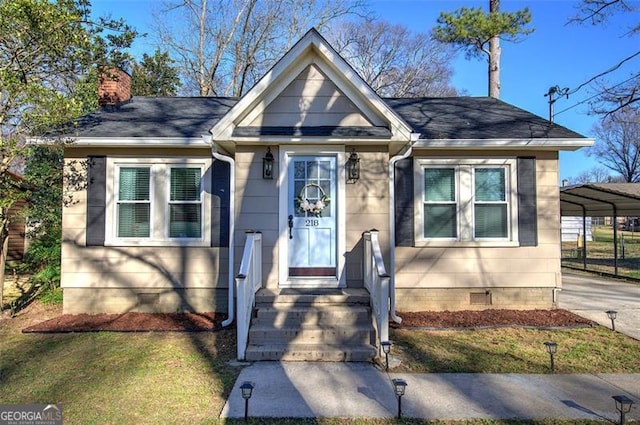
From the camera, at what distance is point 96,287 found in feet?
23.5

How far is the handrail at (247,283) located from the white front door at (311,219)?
1.95 ft

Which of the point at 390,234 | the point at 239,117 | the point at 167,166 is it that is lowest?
the point at 390,234

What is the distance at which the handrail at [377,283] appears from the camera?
16.9 ft

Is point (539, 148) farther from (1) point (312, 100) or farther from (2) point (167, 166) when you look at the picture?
(2) point (167, 166)

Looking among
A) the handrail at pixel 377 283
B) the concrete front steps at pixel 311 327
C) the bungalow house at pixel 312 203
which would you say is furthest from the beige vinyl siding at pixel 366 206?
the concrete front steps at pixel 311 327

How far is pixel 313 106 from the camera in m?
6.60

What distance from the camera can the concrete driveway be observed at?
669 cm

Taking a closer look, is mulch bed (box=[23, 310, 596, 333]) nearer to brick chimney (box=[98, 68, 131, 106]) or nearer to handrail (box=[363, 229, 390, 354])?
handrail (box=[363, 229, 390, 354])

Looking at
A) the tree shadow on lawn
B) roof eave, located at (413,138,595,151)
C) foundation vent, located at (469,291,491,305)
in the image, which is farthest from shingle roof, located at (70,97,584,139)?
the tree shadow on lawn

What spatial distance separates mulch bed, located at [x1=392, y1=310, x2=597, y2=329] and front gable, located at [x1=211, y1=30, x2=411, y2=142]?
10.4ft

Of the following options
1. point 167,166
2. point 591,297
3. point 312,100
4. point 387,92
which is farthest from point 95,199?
point 387,92

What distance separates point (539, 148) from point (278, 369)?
6.14 m

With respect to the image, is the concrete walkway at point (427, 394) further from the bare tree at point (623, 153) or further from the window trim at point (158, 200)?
the bare tree at point (623, 153)

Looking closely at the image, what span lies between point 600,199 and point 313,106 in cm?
1041
